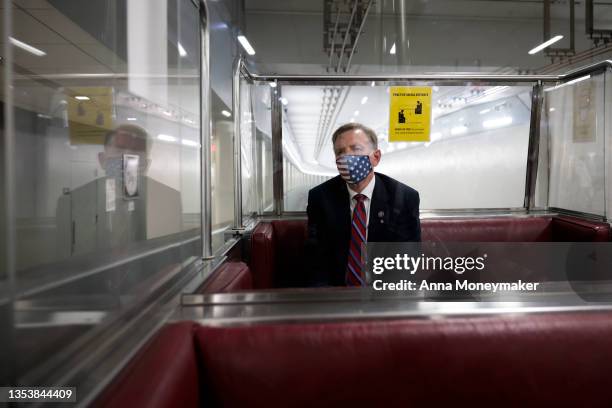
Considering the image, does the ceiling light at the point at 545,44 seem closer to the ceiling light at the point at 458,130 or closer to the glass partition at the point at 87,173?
the ceiling light at the point at 458,130

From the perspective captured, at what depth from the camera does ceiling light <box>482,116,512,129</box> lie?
114 inches

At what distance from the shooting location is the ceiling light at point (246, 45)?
461cm

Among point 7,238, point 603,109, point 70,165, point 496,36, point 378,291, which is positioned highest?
point 496,36

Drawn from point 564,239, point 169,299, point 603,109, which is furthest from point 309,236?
point 603,109

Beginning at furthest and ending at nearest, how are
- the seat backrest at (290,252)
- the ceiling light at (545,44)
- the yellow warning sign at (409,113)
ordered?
1. the ceiling light at (545,44)
2. the yellow warning sign at (409,113)
3. the seat backrest at (290,252)

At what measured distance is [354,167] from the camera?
Answer: 1695 millimetres

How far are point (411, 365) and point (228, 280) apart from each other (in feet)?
2.07

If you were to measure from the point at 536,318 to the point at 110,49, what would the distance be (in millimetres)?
1962

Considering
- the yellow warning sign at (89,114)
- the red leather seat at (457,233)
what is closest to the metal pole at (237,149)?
the red leather seat at (457,233)

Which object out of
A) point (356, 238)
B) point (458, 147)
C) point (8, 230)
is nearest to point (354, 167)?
point (356, 238)

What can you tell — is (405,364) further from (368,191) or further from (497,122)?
(497,122)

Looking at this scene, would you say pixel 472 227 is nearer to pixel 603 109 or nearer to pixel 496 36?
pixel 603 109

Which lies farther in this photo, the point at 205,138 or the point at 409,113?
the point at 409,113

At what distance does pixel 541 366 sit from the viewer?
73cm
